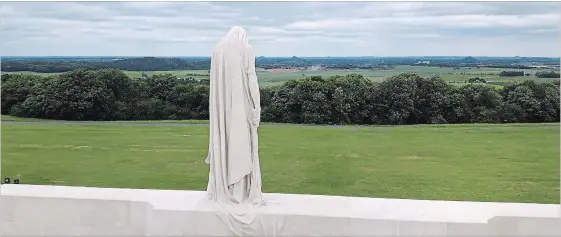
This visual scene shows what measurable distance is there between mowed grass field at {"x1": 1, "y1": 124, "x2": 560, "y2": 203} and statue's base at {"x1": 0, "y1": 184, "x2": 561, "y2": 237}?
2888mm

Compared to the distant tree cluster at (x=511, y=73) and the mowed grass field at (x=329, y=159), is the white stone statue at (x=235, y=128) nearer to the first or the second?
the mowed grass field at (x=329, y=159)

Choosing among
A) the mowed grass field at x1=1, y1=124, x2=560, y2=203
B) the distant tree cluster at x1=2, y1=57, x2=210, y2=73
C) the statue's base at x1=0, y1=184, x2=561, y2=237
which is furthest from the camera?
the distant tree cluster at x1=2, y1=57, x2=210, y2=73

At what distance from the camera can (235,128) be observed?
3.86 m

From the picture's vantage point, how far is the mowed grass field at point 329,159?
738 cm

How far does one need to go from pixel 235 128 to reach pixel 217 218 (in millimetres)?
584

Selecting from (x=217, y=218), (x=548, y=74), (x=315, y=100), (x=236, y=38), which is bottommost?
(x=217, y=218)

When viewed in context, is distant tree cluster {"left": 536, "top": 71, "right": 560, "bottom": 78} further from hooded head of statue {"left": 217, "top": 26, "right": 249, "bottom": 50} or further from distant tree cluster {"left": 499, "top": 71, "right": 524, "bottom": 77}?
hooded head of statue {"left": 217, "top": 26, "right": 249, "bottom": 50}

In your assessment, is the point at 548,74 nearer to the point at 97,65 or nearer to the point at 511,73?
the point at 511,73

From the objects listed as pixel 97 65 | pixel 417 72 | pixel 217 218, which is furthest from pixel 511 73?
pixel 217 218

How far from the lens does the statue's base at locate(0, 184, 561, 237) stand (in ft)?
12.5

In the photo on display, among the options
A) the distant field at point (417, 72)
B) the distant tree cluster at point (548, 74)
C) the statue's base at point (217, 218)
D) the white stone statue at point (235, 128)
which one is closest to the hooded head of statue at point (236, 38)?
the white stone statue at point (235, 128)

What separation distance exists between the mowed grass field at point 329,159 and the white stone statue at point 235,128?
10.5 ft

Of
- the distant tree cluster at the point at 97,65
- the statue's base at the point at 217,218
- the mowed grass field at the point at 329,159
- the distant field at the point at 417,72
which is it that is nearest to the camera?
the statue's base at the point at 217,218

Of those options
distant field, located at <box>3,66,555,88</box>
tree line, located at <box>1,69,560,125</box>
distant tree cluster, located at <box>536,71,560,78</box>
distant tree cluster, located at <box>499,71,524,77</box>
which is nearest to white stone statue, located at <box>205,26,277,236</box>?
distant field, located at <box>3,66,555,88</box>
